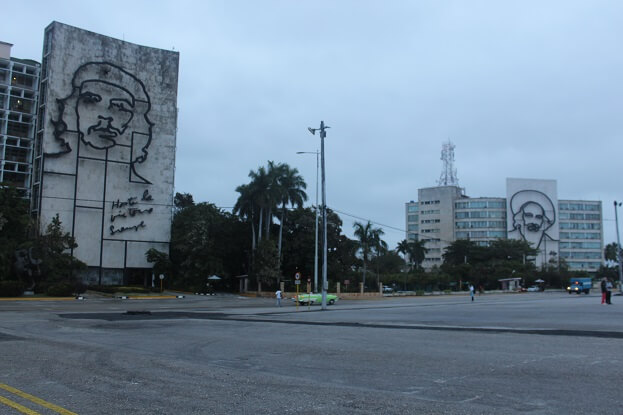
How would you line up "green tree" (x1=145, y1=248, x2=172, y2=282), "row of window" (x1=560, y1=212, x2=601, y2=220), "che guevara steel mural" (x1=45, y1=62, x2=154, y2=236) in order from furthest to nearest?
"row of window" (x1=560, y1=212, x2=601, y2=220) < "green tree" (x1=145, y1=248, x2=172, y2=282) < "che guevara steel mural" (x1=45, y1=62, x2=154, y2=236)

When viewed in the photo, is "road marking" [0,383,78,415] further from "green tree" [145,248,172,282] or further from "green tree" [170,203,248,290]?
"green tree" [145,248,172,282]

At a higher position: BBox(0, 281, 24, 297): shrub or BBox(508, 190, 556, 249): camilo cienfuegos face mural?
BBox(508, 190, 556, 249): camilo cienfuegos face mural

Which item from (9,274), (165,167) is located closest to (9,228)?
(9,274)

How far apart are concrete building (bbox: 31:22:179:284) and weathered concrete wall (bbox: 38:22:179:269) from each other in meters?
0.12

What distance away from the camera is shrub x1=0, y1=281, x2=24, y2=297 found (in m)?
48.4

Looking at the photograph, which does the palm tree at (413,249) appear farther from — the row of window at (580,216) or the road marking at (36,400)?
the road marking at (36,400)

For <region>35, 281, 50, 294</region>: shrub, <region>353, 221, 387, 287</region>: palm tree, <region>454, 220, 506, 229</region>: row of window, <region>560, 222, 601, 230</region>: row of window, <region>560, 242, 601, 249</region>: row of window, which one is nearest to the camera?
<region>35, 281, 50, 294</region>: shrub

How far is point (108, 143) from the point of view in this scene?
68.6 meters

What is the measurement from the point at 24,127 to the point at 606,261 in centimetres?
16440

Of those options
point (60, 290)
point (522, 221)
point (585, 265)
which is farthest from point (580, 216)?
point (60, 290)

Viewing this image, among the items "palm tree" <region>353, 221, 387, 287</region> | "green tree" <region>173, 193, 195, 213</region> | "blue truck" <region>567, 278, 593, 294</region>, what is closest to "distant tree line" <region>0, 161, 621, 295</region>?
"palm tree" <region>353, 221, 387, 287</region>

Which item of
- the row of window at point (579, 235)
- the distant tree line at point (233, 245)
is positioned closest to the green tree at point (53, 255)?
the distant tree line at point (233, 245)

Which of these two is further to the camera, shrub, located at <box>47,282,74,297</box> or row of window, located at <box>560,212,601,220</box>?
row of window, located at <box>560,212,601,220</box>

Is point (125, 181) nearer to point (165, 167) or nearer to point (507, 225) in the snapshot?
point (165, 167)
